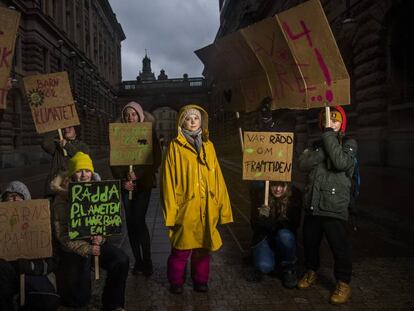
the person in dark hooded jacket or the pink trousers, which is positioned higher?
the person in dark hooded jacket

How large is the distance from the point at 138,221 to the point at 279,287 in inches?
59.0

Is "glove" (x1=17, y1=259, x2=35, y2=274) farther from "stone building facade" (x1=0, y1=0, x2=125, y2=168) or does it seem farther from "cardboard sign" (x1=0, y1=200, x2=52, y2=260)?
"stone building facade" (x1=0, y1=0, x2=125, y2=168)

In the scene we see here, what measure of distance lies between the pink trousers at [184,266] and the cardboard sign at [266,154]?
87cm

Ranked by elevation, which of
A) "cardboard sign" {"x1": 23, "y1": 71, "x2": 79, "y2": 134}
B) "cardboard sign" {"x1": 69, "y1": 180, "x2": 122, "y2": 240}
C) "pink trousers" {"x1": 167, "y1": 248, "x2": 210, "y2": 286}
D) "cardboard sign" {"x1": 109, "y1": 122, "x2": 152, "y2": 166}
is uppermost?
"cardboard sign" {"x1": 23, "y1": 71, "x2": 79, "y2": 134}

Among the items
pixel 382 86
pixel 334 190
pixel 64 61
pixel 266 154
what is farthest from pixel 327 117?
pixel 64 61

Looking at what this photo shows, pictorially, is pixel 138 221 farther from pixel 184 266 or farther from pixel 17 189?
pixel 17 189

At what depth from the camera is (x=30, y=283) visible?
9.77 feet

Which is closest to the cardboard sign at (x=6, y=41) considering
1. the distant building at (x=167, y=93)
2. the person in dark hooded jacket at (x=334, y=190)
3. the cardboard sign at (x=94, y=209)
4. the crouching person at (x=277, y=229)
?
the cardboard sign at (x=94, y=209)

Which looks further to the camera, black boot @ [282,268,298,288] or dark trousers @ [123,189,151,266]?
dark trousers @ [123,189,151,266]

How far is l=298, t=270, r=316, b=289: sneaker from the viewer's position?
371 centimetres

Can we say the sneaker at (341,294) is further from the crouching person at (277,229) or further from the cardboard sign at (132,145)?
the cardboard sign at (132,145)

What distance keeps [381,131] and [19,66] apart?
62.4 feet

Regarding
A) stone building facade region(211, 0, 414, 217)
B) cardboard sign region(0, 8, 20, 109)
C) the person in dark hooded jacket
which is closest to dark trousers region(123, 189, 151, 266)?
cardboard sign region(0, 8, 20, 109)

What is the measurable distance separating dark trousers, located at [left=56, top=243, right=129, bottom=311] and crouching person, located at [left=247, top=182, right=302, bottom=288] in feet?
4.55
